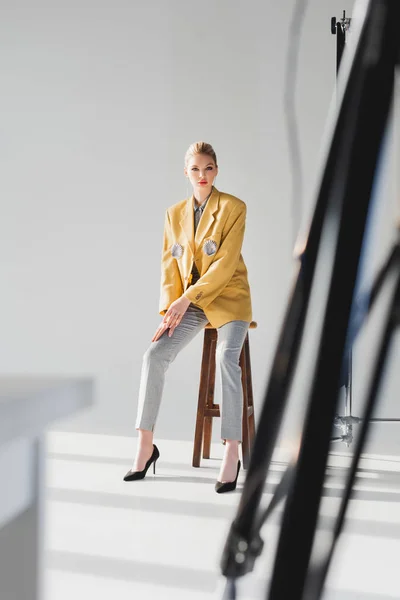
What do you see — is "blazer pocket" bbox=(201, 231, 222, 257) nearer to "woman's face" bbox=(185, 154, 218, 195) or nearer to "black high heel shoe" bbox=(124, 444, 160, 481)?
"woman's face" bbox=(185, 154, 218, 195)

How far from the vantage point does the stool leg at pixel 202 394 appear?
2730 mm

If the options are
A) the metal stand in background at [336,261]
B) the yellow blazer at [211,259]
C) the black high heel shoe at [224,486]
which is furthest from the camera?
the yellow blazer at [211,259]

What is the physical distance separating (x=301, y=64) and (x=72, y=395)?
3.54m

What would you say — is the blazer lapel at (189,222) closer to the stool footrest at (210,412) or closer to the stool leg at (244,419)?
the stool leg at (244,419)

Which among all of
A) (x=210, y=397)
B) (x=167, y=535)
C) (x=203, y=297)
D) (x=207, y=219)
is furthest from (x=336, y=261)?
(x=210, y=397)

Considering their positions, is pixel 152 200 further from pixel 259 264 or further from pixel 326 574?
pixel 326 574

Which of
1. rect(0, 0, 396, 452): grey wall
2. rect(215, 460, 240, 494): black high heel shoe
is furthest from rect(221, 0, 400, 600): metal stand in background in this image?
rect(0, 0, 396, 452): grey wall

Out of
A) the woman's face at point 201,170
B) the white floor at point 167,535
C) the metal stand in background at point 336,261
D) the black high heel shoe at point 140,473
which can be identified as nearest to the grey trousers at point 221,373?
the black high heel shoe at point 140,473

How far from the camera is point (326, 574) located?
6.9 inches

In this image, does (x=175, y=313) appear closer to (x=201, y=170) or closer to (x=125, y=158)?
(x=201, y=170)

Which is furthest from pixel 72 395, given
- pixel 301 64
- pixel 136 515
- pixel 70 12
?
pixel 70 12

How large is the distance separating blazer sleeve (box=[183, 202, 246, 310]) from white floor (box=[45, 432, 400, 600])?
0.64 metres

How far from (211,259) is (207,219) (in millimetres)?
150

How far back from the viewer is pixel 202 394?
2.75 metres
